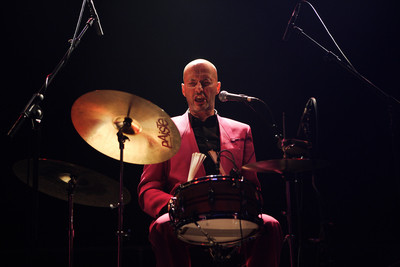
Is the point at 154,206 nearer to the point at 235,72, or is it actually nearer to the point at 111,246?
the point at 111,246

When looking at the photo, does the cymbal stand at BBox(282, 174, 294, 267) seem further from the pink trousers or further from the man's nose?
the man's nose

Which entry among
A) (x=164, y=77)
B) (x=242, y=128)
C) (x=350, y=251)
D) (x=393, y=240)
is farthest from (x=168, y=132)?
(x=393, y=240)

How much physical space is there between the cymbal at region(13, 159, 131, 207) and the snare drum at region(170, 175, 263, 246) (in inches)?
22.2

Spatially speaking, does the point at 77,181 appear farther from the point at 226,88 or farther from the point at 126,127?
the point at 226,88

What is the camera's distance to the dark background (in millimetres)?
3789

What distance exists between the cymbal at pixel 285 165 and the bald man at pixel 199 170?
240 mm

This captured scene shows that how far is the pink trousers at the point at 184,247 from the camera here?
2391 millimetres

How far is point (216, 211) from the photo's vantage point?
216cm

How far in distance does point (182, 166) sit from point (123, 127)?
61 centimetres

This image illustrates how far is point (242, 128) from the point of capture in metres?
3.21

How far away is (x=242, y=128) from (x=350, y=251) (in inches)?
61.1

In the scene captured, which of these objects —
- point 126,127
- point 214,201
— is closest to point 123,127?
A: point 126,127

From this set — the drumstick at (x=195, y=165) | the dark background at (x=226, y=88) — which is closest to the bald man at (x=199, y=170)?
the drumstick at (x=195, y=165)

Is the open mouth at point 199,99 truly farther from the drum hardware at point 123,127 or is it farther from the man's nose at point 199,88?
the drum hardware at point 123,127
